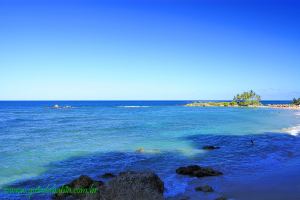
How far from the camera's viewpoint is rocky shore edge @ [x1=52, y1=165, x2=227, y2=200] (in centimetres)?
923

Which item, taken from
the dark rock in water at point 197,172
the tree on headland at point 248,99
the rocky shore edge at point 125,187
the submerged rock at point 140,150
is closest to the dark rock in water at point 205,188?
the rocky shore edge at point 125,187

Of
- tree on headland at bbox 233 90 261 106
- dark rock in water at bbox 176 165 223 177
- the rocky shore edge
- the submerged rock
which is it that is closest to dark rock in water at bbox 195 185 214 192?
the rocky shore edge

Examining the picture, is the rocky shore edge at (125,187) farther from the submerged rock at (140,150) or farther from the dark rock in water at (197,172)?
the submerged rock at (140,150)

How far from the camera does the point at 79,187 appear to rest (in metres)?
14.7

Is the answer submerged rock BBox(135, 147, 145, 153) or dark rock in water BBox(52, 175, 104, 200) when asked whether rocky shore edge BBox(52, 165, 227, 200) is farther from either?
submerged rock BBox(135, 147, 145, 153)

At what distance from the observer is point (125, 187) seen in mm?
9586

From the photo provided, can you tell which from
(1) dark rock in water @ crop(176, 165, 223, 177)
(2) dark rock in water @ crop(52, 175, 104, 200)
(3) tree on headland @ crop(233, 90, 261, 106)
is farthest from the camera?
(3) tree on headland @ crop(233, 90, 261, 106)

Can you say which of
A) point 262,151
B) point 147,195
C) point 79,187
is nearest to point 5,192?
point 79,187

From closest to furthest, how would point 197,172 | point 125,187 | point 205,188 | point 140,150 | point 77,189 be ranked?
point 125,187 → point 77,189 → point 205,188 → point 197,172 → point 140,150

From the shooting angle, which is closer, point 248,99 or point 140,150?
point 140,150

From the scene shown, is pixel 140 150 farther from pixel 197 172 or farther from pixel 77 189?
pixel 77 189

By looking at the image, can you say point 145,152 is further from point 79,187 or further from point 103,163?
point 79,187

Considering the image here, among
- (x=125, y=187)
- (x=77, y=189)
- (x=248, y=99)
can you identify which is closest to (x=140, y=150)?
(x=77, y=189)

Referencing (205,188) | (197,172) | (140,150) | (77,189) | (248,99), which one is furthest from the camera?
(248,99)
